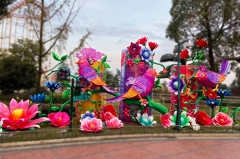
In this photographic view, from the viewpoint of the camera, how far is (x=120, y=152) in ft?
19.7

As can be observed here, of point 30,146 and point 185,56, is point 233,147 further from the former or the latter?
point 30,146

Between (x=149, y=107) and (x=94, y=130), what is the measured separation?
120 inches

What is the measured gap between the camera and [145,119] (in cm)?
947

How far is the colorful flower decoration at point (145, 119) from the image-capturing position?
30.7 feet

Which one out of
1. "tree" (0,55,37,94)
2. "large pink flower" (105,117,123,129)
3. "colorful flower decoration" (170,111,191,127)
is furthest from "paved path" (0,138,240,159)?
"tree" (0,55,37,94)

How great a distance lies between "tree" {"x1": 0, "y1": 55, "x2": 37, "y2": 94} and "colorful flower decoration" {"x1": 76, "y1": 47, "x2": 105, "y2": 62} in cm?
1314

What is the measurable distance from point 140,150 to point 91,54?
4606mm

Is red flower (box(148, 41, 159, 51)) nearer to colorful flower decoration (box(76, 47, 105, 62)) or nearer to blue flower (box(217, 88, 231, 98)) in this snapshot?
colorful flower decoration (box(76, 47, 105, 62))

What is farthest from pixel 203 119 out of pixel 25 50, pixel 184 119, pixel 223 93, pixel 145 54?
pixel 25 50

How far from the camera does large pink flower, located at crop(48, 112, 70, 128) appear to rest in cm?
842

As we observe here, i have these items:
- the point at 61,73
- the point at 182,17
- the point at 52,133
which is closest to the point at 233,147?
the point at 52,133

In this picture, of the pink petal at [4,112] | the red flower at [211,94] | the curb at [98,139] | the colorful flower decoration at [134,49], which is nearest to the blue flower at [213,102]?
the red flower at [211,94]

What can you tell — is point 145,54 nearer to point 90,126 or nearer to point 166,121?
point 166,121

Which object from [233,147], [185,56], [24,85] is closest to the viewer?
[233,147]
